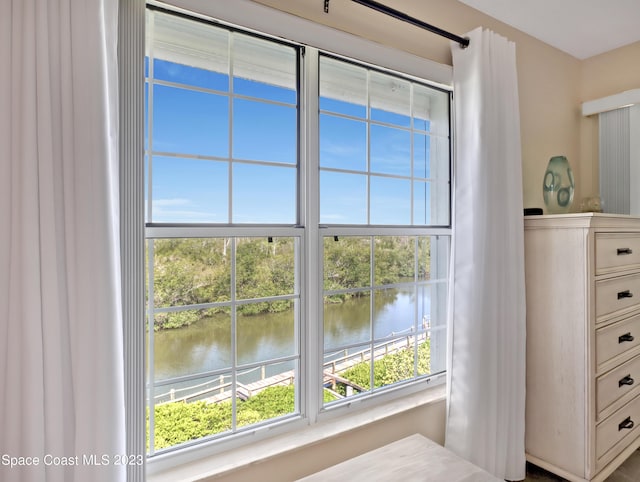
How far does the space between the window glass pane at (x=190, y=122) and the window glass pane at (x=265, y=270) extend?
0.39 metres

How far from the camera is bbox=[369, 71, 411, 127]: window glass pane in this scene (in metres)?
1.79

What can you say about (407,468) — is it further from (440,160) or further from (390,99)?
(390,99)

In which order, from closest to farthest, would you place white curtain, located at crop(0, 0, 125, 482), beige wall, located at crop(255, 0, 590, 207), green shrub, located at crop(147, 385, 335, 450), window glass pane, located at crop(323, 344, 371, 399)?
white curtain, located at crop(0, 0, 125, 482) < green shrub, located at crop(147, 385, 335, 450) < beige wall, located at crop(255, 0, 590, 207) < window glass pane, located at crop(323, 344, 371, 399)

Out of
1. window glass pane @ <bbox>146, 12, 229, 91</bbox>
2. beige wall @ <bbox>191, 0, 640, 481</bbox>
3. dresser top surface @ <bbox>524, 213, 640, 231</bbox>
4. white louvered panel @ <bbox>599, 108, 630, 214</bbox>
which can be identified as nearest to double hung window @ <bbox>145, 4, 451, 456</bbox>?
window glass pane @ <bbox>146, 12, 229, 91</bbox>

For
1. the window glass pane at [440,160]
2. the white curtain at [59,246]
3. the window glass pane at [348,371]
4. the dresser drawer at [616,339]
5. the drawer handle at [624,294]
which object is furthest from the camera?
the window glass pane at [440,160]

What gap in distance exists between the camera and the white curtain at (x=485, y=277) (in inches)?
69.8

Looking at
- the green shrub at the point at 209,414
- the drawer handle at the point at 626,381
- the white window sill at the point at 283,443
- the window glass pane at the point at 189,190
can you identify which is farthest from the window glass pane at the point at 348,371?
the drawer handle at the point at 626,381

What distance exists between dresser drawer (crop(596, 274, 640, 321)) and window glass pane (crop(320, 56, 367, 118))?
4.85 feet

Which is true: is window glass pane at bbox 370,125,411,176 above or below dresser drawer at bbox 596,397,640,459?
above

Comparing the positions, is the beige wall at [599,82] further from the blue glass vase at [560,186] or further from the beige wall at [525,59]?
the blue glass vase at [560,186]

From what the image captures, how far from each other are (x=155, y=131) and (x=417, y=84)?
4.41 ft

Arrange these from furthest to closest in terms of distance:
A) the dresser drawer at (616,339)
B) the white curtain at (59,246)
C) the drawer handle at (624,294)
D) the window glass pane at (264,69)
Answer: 1. the drawer handle at (624,294)
2. the dresser drawer at (616,339)
3. the window glass pane at (264,69)
4. the white curtain at (59,246)

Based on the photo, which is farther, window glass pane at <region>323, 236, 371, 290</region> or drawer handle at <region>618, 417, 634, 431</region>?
drawer handle at <region>618, 417, 634, 431</region>

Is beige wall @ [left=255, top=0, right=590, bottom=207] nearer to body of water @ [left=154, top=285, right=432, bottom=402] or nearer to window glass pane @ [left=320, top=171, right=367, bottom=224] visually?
window glass pane @ [left=320, top=171, right=367, bottom=224]
